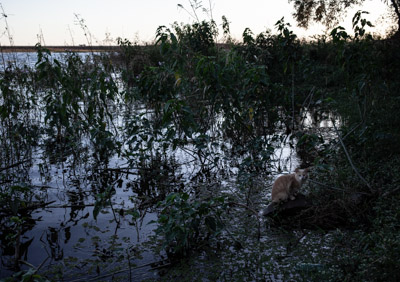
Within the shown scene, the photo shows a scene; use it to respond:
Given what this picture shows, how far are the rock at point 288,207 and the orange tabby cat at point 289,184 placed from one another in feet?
0.17

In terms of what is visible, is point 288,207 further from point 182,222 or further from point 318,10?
point 318,10

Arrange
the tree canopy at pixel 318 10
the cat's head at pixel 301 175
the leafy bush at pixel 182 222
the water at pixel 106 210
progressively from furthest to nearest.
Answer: the tree canopy at pixel 318 10 → the cat's head at pixel 301 175 → the water at pixel 106 210 → the leafy bush at pixel 182 222

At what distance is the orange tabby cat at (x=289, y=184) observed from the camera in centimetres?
403

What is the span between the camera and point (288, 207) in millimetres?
4031

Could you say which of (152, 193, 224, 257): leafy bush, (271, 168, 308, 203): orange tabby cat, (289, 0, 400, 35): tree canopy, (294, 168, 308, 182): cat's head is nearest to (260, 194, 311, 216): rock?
(271, 168, 308, 203): orange tabby cat

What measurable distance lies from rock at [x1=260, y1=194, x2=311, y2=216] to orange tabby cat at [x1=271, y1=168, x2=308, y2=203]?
53 millimetres

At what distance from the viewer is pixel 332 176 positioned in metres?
4.38

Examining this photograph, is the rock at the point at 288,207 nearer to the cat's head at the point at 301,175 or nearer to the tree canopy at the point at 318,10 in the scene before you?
the cat's head at the point at 301,175

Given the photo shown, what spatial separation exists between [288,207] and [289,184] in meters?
0.25

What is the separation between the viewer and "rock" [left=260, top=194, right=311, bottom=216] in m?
4.03

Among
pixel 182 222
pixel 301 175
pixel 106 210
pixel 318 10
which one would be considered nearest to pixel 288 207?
pixel 301 175

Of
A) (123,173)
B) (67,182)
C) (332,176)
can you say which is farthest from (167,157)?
(332,176)

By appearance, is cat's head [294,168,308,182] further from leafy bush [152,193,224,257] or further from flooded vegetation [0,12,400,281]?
leafy bush [152,193,224,257]

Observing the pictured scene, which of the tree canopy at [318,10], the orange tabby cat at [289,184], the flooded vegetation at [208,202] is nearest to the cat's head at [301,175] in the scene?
the orange tabby cat at [289,184]
